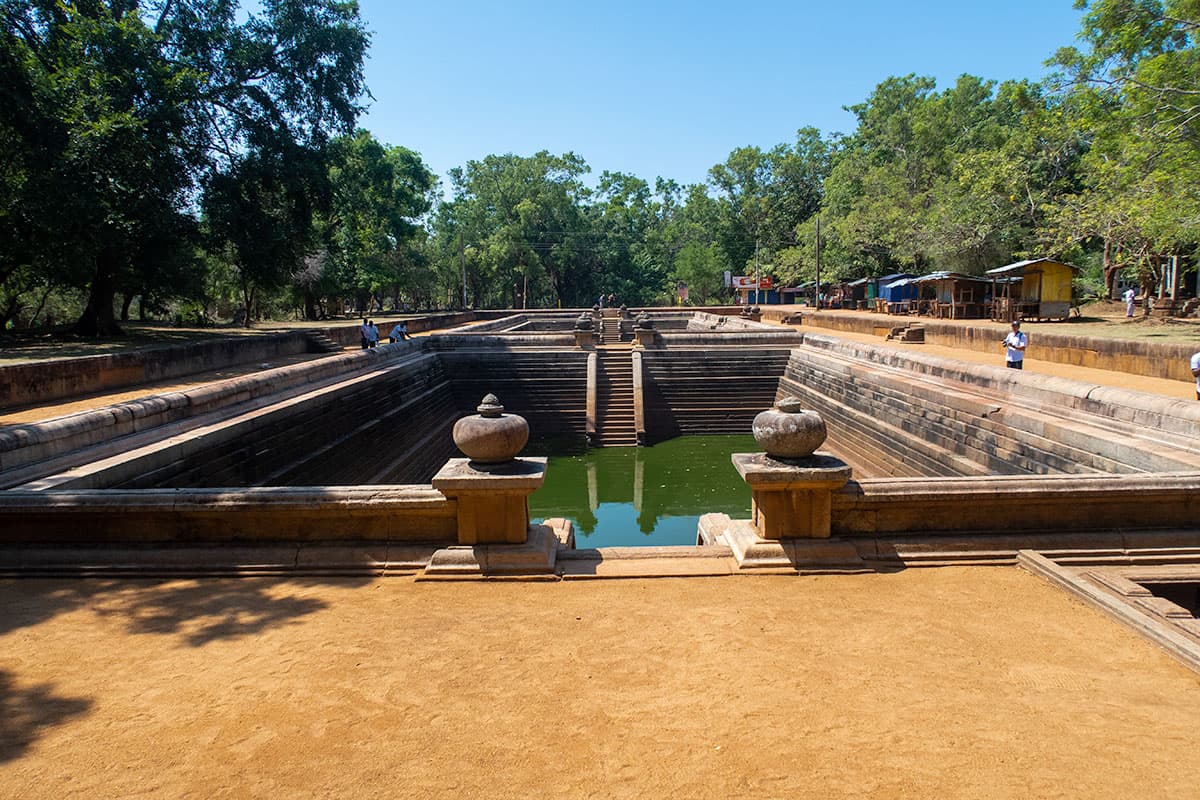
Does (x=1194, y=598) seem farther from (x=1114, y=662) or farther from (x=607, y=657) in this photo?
(x=607, y=657)

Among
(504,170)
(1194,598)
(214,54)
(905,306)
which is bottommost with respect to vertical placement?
(1194,598)

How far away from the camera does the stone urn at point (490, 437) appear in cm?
436

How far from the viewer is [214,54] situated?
17047mm

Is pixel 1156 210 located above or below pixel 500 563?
above

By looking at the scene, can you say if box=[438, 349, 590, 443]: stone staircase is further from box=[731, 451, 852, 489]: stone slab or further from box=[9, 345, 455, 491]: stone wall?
box=[731, 451, 852, 489]: stone slab

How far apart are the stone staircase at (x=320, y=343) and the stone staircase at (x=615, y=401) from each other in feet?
25.3

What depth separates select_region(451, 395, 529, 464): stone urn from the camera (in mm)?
4363

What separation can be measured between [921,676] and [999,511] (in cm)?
193

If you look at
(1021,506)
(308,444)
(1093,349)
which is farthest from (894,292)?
(1021,506)

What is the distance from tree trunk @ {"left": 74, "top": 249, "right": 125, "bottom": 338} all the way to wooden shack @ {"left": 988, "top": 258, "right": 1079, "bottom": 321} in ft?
81.6

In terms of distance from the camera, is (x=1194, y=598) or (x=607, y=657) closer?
(x=607, y=657)

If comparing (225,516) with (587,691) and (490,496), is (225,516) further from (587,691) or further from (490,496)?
(587,691)

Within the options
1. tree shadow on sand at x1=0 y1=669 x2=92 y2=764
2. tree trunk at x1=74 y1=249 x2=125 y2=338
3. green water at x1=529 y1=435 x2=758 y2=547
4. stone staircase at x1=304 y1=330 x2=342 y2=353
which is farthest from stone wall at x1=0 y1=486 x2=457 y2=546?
stone staircase at x1=304 y1=330 x2=342 y2=353

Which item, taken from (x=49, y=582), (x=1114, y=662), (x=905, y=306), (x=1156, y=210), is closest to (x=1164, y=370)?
(x=1156, y=210)
